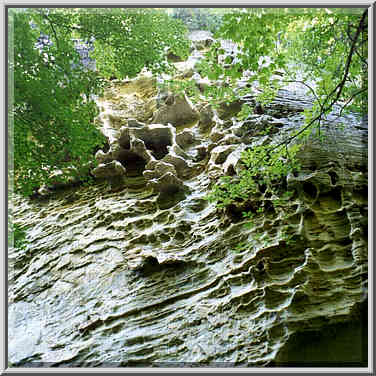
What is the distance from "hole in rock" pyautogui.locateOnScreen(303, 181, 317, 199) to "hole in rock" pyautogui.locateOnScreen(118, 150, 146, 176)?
1.98 metres

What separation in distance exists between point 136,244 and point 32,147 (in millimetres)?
1232

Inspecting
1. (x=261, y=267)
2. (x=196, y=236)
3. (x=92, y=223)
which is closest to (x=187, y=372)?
(x=261, y=267)

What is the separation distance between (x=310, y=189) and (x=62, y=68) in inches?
92.5

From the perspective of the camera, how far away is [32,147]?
248cm

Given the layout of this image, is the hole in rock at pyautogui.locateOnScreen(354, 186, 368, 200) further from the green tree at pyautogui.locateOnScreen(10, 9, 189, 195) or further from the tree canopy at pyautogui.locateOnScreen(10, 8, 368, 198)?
the green tree at pyautogui.locateOnScreen(10, 9, 189, 195)

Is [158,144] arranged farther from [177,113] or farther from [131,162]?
[177,113]

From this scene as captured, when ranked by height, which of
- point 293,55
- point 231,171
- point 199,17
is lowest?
point 231,171

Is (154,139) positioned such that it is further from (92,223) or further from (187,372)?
(187,372)

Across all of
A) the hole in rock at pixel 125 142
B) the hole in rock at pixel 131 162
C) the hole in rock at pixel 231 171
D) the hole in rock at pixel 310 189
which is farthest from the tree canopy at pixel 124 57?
the hole in rock at pixel 125 142

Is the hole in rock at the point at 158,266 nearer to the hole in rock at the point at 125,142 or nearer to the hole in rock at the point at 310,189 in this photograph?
the hole in rock at the point at 310,189

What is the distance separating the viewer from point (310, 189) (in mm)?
2680

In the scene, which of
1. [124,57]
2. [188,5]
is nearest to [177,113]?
[124,57]

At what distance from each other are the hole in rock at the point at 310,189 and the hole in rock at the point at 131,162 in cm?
198

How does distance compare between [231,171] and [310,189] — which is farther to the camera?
[231,171]
